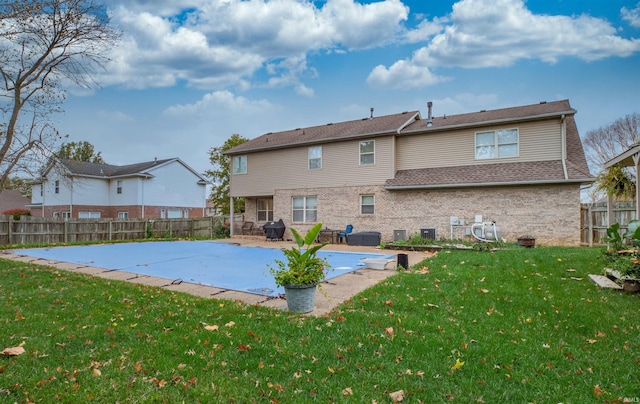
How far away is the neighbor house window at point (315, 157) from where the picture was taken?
18.8 m

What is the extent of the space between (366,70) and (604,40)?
1131 centimetres

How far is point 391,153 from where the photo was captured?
1666 cm

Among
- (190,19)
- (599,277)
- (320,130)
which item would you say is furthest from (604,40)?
(190,19)

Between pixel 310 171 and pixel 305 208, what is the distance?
2.01 metres

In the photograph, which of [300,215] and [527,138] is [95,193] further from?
[527,138]

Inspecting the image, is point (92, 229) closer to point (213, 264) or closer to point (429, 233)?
point (213, 264)

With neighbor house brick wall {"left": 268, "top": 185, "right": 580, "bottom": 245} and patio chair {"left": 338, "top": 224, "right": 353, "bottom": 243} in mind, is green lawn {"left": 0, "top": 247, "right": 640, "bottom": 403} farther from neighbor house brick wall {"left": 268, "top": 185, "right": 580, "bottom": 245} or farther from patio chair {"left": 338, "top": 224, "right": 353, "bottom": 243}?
patio chair {"left": 338, "top": 224, "right": 353, "bottom": 243}

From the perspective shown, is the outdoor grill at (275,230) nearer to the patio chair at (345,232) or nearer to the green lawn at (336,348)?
the patio chair at (345,232)

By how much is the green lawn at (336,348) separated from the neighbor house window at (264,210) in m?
15.3

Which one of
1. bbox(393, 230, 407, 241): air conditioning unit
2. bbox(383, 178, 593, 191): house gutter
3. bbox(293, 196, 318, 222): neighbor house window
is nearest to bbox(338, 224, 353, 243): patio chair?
bbox(293, 196, 318, 222): neighbor house window

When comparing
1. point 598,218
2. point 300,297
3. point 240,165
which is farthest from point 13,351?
point 240,165

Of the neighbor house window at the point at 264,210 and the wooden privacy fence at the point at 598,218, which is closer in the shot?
the wooden privacy fence at the point at 598,218

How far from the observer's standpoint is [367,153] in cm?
1733

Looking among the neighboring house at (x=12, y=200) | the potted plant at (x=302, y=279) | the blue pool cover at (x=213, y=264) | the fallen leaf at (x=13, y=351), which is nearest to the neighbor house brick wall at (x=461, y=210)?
the blue pool cover at (x=213, y=264)
